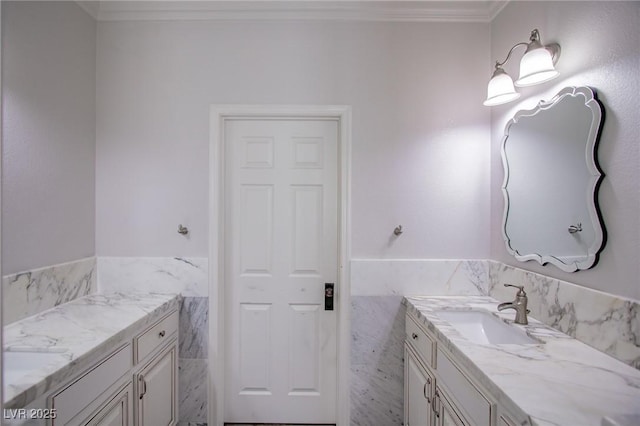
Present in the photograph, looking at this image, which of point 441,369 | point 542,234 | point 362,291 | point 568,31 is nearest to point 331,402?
point 362,291

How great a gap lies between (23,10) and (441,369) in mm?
2643

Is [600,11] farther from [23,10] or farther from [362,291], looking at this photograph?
[23,10]

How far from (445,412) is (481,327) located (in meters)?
0.54

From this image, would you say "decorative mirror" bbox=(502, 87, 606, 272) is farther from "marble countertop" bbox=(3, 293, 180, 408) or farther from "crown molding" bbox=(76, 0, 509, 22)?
"marble countertop" bbox=(3, 293, 180, 408)

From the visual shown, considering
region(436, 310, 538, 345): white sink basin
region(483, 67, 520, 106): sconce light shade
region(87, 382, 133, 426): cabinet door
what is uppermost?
region(483, 67, 520, 106): sconce light shade

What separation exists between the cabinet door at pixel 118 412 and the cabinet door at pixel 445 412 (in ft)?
4.74

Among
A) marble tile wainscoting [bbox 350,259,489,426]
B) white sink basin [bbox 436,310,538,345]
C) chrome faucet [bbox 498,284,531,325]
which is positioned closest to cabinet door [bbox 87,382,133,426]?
marble tile wainscoting [bbox 350,259,489,426]

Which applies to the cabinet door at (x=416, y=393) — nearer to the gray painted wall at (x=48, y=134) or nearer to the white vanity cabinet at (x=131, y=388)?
the white vanity cabinet at (x=131, y=388)

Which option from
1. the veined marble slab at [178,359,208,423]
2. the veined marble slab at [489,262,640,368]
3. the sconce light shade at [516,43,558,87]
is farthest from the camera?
the veined marble slab at [178,359,208,423]

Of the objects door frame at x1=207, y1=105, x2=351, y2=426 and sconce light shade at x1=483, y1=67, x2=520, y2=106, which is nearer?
sconce light shade at x1=483, y1=67, x2=520, y2=106

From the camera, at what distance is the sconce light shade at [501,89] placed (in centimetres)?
152

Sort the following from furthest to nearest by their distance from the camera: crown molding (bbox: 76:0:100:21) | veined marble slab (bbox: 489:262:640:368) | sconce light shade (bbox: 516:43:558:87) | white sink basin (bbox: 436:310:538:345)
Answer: crown molding (bbox: 76:0:100:21) < white sink basin (bbox: 436:310:538:345) < sconce light shade (bbox: 516:43:558:87) < veined marble slab (bbox: 489:262:640:368)

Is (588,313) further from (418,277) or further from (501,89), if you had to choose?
(501,89)

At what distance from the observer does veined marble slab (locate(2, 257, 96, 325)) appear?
1.34 m
